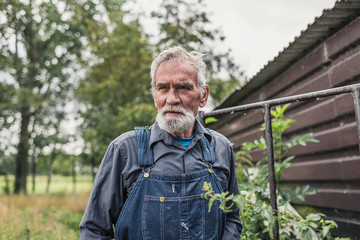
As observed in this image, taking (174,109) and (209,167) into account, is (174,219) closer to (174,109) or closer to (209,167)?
(209,167)

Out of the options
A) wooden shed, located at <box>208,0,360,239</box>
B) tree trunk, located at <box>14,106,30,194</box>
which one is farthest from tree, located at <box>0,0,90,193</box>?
wooden shed, located at <box>208,0,360,239</box>

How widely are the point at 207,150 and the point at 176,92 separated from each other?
398 millimetres

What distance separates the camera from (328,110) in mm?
3400

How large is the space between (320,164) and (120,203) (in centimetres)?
266

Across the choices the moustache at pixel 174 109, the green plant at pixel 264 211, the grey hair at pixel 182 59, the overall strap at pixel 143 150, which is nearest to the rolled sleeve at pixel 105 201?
the overall strap at pixel 143 150

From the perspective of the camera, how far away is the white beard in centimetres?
191

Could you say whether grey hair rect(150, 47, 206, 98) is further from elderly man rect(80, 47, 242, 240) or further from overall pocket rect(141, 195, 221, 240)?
overall pocket rect(141, 195, 221, 240)

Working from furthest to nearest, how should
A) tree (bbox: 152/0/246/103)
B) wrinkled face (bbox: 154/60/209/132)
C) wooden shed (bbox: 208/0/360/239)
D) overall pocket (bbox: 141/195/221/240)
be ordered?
1. tree (bbox: 152/0/246/103)
2. wooden shed (bbox: 208/0/360/239)
3. wrinkled face (bbox: 154/60/209/132)
4. overall pocket (bbox: 141/195/221/240)

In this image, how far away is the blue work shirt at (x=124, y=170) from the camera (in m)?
1.71

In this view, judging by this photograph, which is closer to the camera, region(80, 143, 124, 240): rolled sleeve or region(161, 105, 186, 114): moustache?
Answer: region(80, 143, 124, 240): rolled sleeve

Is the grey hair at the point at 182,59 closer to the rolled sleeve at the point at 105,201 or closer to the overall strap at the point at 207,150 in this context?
the overall strap at the point at 207,150

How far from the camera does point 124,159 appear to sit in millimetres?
1776

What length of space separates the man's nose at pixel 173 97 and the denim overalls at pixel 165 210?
34 cm

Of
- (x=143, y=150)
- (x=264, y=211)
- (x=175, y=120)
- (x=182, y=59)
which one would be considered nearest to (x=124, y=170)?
(x=143, y=150)
